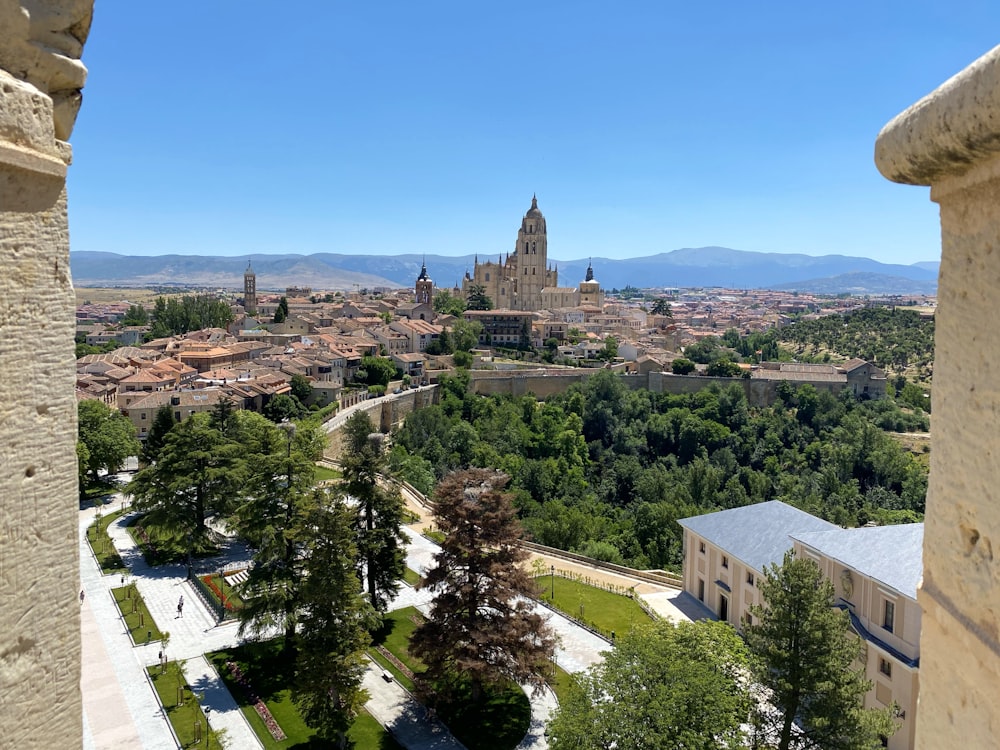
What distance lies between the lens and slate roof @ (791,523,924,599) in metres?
13.6

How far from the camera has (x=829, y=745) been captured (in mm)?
10695

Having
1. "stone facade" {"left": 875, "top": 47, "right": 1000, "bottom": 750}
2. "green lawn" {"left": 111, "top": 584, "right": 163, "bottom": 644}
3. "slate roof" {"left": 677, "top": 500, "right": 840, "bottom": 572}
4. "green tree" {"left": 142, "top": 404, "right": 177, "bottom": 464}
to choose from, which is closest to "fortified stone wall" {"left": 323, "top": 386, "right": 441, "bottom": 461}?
"green tree" {"left": 142, "top": 404, "right": 177, "bottom": 464}

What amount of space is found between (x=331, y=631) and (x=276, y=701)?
2694 mm

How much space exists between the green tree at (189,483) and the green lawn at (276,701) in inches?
188

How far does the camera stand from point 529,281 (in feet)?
284

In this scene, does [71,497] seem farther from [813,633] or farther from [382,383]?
[382,383]

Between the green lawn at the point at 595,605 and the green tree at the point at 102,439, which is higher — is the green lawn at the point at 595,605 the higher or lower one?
the lower one

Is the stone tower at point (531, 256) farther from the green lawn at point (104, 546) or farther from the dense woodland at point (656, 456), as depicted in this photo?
the green lawn at point (104, 546)

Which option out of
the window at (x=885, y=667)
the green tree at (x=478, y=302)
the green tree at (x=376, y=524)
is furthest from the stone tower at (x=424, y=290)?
the window at (x=885, y=667)

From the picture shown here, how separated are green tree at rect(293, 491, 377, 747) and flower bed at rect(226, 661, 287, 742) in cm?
62

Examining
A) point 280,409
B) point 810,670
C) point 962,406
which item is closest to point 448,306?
point 280,409

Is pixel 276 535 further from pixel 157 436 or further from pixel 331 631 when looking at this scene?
pixel 157 436

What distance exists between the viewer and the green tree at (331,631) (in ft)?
39.8

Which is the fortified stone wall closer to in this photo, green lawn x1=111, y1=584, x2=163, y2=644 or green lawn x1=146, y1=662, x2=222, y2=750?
green lawn x1=111, y1=584, x2=163, y2=644
